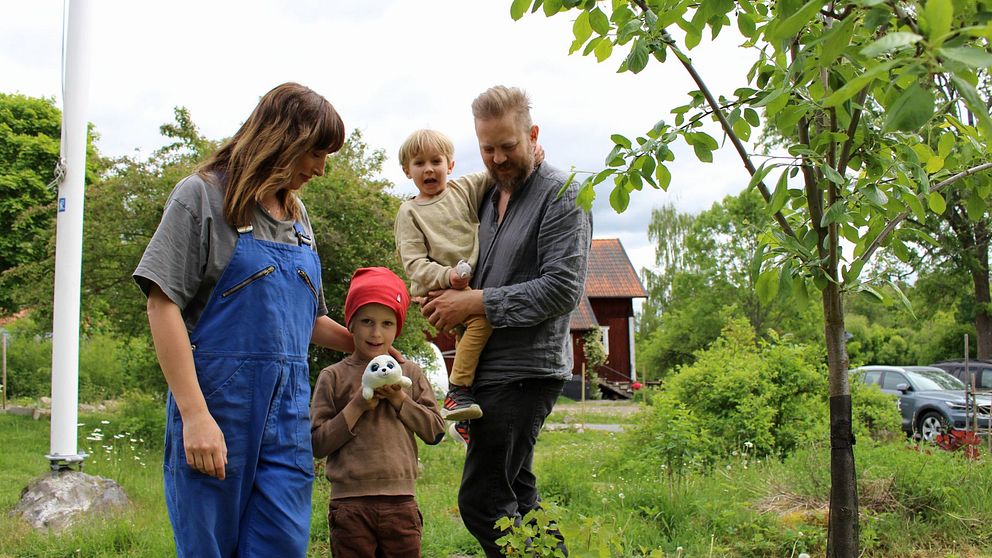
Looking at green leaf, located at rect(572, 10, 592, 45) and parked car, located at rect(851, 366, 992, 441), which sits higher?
green leaf, located at rect(572, 10, 592, 45)

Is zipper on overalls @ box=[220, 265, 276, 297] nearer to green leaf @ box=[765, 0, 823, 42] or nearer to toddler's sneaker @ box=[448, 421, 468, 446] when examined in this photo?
toddler's sneaker @ box=[448, 421, 468, 446]

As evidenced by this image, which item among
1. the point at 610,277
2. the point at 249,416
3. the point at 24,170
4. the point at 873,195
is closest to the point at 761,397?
the point at 873,195

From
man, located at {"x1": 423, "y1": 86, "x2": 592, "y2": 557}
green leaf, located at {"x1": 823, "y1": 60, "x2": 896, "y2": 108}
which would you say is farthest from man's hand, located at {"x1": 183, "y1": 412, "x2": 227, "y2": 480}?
green leaf, located at {"x1": 823, "y1": 60, "x2": 896, "y2": 108}

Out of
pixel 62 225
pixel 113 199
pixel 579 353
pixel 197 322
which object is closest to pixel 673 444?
pixel 62 225

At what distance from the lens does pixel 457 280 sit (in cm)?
307

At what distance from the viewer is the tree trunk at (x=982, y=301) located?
1102 inches

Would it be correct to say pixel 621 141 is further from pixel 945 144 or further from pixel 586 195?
pixel 945 144

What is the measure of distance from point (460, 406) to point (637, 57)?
1.39 metres

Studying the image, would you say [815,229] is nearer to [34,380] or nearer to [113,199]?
[113,199]

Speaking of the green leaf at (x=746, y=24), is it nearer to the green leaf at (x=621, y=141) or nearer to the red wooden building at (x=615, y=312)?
the green leaf at (x=621, y=141)

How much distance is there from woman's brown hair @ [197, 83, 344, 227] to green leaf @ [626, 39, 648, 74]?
88 cm

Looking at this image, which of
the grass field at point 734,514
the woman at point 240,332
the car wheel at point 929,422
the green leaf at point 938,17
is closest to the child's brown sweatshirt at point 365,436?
the woman at point 240,332

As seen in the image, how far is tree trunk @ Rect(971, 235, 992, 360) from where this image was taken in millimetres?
27984

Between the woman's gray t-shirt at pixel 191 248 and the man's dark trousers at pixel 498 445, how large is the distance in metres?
1.04
